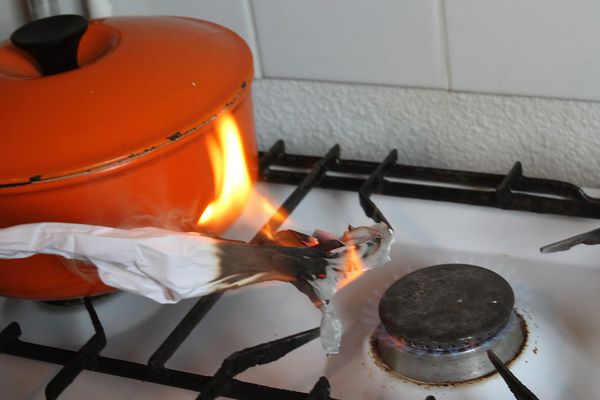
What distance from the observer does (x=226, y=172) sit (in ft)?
2.06

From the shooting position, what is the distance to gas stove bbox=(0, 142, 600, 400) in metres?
0.58

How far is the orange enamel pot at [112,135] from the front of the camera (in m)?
0.54

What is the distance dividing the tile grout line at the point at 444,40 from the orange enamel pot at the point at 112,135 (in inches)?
7.6

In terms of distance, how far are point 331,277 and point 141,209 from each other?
0.14 metres

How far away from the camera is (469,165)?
2.67 ft

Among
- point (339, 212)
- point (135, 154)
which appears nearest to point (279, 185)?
point (339, 212)

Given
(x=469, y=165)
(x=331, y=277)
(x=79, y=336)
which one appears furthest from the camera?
(x=469, y=165)

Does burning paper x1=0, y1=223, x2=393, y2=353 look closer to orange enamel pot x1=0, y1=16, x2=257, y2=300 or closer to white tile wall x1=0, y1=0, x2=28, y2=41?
orange enamel pot x1=0, y1=16, x2=257, y2=300

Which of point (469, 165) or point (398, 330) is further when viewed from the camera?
point (469, 165)

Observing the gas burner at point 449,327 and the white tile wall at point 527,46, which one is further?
the white tile wall at point 527,46

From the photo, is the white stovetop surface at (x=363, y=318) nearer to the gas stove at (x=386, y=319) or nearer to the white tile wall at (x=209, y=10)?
the gas stove at (x=386, y=319)

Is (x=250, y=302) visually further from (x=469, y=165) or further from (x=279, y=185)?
(x=469, y=165)

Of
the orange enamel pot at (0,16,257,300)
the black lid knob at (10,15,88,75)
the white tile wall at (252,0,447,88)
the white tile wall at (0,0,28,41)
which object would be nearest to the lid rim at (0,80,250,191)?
the orange enamel pot at (0,16,257,300)

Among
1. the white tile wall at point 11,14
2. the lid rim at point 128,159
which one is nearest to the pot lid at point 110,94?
the lid rim at point 128,159
